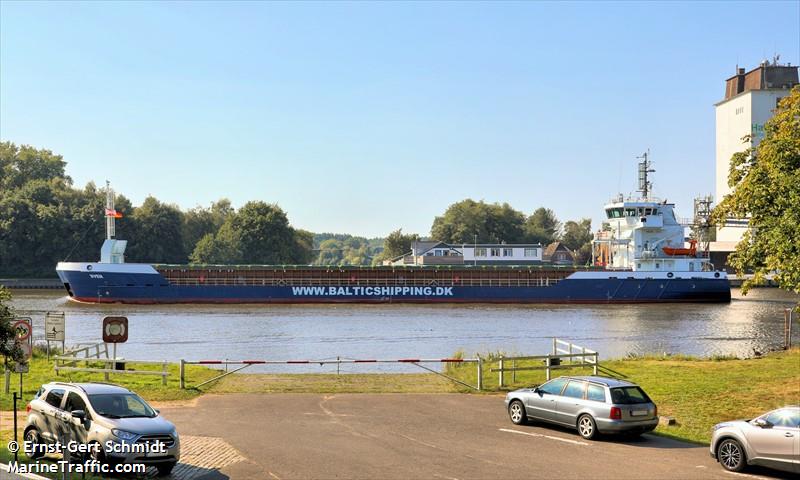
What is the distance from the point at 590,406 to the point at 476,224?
428 feet

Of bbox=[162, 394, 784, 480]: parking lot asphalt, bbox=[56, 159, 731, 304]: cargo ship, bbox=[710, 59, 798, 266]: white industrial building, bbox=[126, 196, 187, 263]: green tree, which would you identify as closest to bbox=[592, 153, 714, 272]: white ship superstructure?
bbox=[56, 159, 731, 304]: cargo ship

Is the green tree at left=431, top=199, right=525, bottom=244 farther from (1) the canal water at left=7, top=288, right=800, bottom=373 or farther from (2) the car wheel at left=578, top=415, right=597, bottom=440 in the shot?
(2) the car wheel at left=578, top=415, right=597, bottom=440

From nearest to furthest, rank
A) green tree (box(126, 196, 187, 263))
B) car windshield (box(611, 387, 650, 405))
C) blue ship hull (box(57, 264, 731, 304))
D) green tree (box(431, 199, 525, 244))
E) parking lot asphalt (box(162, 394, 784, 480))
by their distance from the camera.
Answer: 1. parking lot asphalt (box(162, 394, 784, 480))
2. car windshield (box(611, 387, 650, 405))
3. blue ship hull (box(57, 264, 731, 304))
4. green tree (box(126, 196, 187, 263))
5. green tree (box(431, 199, 525, 244))

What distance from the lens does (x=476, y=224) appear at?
144 m

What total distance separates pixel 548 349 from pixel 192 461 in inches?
1042

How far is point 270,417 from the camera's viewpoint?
15922mm

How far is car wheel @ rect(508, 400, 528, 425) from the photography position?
15258 mm

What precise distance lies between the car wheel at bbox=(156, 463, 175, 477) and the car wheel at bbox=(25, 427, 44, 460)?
2.25m

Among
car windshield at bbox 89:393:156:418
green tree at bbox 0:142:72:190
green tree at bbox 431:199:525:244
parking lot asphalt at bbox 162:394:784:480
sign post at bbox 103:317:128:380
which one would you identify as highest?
green tree at bbox 0:142:72:190

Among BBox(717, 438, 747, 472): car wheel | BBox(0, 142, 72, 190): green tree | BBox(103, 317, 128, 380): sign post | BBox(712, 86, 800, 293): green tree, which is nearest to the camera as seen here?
BBox(717, 438, 747, 472): car wheel

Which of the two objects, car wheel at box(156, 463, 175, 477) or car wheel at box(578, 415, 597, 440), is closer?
car wheel at box(156, 463, 175, 477)

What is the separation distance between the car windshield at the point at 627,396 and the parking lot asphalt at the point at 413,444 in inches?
30.9

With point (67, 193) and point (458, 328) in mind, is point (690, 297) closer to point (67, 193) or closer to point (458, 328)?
point (458, 328)

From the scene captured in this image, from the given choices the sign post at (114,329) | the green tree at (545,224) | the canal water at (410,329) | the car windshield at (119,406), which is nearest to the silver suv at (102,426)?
the car windshield at (119,406)
